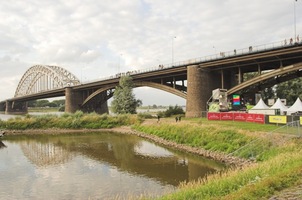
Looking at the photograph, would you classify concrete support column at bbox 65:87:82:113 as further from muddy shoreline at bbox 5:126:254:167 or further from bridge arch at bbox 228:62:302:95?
bridge arch at bbox 228:62:302:95

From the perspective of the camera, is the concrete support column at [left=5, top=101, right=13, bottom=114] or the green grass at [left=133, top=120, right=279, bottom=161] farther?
the concrete support column at [left=5, top=101, right=13, bottom=114]

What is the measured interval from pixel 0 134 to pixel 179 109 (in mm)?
36353

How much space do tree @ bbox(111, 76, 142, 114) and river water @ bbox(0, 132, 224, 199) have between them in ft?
106

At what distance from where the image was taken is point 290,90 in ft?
234

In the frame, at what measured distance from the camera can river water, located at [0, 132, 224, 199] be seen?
1778 centimetres

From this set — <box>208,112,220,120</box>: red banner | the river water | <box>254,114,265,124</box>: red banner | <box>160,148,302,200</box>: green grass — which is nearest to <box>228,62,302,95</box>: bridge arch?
<box>208,112,220,120</box>: red banner

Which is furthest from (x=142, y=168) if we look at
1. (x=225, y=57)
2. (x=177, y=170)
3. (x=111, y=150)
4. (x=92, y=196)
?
(x=225, y=57)

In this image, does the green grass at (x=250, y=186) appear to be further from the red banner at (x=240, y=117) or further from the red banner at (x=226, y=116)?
the red banner at (x=226, y=116)

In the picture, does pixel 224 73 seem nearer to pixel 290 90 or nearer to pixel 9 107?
pixel 290 90

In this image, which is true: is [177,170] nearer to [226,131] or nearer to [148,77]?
[226,131]

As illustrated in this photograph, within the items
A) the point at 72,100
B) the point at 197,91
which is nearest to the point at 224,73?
the point at 197,91

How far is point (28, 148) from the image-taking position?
36.7m

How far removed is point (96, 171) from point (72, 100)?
246ft

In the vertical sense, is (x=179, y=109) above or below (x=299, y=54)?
below
